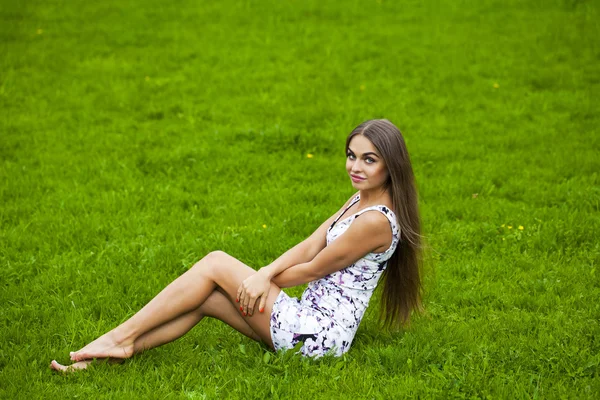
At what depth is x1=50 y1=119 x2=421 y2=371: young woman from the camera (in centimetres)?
444

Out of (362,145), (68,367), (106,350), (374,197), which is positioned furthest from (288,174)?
(68,367)

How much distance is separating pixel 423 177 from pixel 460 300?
280 cm

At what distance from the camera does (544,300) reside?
5.36 meters

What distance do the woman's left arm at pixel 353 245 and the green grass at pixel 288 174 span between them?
1.94ft

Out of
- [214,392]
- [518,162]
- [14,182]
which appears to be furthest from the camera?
[518,162]

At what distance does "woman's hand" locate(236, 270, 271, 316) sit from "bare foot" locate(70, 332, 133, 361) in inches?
30.2

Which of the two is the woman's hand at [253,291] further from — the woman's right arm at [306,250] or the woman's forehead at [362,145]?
the woman's forehead at [362,145]

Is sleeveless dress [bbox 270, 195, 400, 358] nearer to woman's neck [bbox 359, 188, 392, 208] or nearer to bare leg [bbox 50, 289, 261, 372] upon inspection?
woman's neck [bbox 359, 188, 392, 208]

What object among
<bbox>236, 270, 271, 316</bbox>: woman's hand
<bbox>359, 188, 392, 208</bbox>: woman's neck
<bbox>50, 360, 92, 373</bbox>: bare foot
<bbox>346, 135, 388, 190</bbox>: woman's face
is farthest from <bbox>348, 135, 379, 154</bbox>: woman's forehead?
<bbox>50, 360, 92, 373</bbox>: bare foot

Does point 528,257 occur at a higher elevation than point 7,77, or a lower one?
lower

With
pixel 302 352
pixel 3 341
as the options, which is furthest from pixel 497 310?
pixel 3 341

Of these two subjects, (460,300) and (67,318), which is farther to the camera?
(460,300)

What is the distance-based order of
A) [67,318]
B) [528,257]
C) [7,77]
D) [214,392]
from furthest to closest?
[7,77] → [528,257] → [67,318] → [214,392]

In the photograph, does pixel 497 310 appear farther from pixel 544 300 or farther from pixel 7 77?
pixel 7 77
